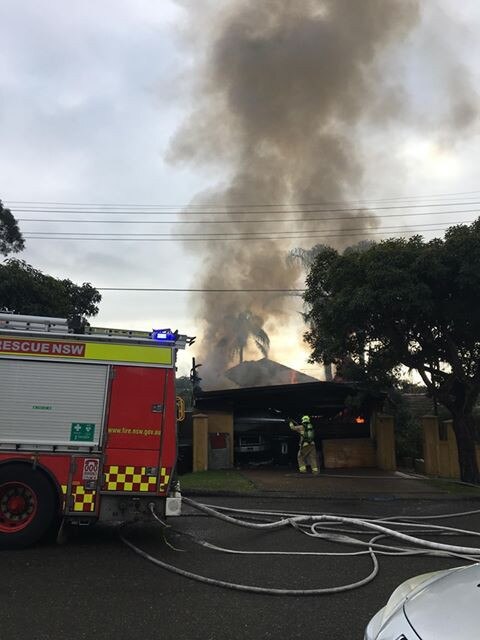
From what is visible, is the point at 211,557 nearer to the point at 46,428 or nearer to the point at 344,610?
the point at 344,610

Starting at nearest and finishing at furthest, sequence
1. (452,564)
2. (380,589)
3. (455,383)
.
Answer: (380,589), (452,564), (455,383)

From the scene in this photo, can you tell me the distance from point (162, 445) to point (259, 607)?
7.10 feet

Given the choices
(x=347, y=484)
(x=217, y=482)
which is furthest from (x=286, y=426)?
(x=217, y=482)

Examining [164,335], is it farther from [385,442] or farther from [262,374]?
[262,374]

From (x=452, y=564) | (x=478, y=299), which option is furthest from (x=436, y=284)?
(x=452, y=564)

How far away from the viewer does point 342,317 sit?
10727 millimetres

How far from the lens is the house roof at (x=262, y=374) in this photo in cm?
3116

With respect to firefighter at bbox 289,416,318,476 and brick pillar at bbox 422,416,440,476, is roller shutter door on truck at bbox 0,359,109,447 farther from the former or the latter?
brick pillar at bbox 422,416,440,476

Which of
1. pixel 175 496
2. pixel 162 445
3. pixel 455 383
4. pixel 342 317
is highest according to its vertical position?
pixel 342 317

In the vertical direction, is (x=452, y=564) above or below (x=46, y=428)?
below

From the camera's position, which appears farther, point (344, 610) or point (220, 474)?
point (220, 474)

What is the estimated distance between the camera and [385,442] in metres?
14.8

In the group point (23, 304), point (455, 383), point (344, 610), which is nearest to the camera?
point (344, 610)

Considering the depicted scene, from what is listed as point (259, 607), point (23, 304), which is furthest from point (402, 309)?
point (23, 304)
